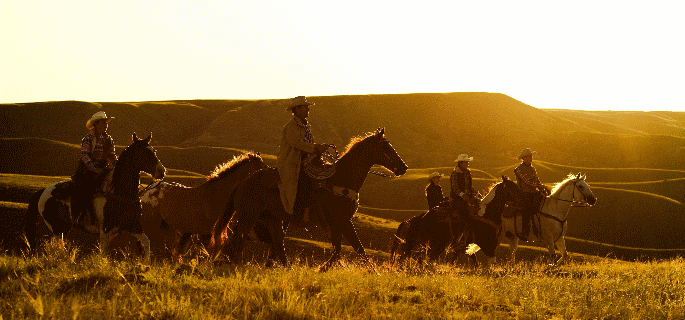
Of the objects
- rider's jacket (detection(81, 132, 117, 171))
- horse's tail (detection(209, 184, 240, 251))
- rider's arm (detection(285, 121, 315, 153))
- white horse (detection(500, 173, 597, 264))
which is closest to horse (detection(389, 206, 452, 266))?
white horse (detection(500, 173, 597, 264))

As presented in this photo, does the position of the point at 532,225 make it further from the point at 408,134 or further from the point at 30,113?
the point at 30,113

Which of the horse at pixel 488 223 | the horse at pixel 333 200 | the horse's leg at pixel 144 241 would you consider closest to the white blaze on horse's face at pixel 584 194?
the horse at pixel 488 223

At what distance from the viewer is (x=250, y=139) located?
433 feet

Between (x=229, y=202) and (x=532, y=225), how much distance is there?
969cm

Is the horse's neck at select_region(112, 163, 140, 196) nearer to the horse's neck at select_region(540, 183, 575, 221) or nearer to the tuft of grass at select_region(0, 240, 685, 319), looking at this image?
the tuft of grass at select_region(0, 240, 685, 319)

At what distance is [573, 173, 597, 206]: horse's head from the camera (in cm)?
1762

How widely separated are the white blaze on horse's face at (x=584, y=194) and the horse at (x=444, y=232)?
2.50m

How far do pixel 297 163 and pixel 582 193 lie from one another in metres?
9.90

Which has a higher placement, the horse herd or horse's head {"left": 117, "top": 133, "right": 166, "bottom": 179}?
horse's head {"left": 117, "top": 133, "right": 166, "bottom": 179}

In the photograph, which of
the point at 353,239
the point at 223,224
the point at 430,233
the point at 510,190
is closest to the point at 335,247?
the point at 353,239

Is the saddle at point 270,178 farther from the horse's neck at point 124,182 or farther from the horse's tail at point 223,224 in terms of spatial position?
the horse's neck at point 124,182

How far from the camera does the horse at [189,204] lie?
13953 mm

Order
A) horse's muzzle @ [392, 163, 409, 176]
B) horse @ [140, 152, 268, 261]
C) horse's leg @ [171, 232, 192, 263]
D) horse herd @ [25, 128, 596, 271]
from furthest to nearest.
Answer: horse's leg @ [171, 232, 192, 263], horse @ [140, 152, 268, 261], horse's muzzle @ [392, 163, 409, 176], horse herd @ [25, 128, 596, 271]

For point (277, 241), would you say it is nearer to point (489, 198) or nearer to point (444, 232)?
point (444, 232)
